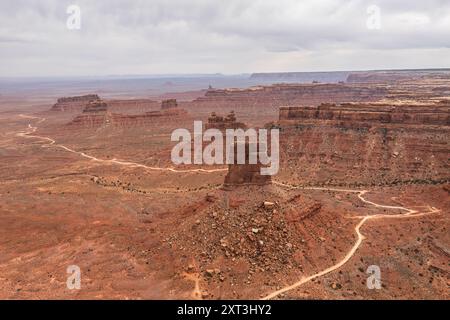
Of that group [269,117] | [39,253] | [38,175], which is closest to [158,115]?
[269,117]

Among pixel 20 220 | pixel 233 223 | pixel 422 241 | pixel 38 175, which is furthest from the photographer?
pixel 38 175

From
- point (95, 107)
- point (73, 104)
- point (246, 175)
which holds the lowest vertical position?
point (246, 175)

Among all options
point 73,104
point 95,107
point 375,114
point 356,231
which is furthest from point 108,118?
point 356,231

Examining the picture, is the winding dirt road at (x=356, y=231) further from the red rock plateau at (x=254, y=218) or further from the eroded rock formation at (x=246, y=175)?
the eroded rock formation at (x=246, y=175)

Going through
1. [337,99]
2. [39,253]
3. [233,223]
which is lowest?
[39,253]

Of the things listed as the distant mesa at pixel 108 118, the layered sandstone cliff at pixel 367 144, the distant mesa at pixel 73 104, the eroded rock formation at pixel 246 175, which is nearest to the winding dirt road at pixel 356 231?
the layered sandstone cliff at pixel 367 144

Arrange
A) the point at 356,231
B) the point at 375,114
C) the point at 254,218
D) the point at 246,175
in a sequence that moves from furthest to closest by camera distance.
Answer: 1. the point at 375,114
2. the point at 356,231
3. the point at 246,175
4. the point at 254,218

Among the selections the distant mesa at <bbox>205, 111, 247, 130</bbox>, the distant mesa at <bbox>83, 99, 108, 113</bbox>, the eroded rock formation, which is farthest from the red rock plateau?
the distant mesa at <bbox>83, 99, 108, 113</bbox>

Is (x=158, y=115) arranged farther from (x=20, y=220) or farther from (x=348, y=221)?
(x=348, y=221)

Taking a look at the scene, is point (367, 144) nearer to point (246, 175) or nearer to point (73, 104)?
point (246, 175)

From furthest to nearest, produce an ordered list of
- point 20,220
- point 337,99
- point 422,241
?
point 337,99
point 20,220
point 422,241
